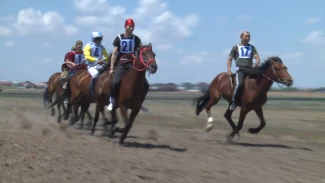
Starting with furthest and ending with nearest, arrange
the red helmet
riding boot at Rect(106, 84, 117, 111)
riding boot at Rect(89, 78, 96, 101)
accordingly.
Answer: riding boot at Rect(89, 78, 96, 101) → riding boot at Rect(106, 84, 117, 111) → the red helmet

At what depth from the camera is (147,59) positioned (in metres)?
13.2

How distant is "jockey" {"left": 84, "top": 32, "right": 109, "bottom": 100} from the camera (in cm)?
1686

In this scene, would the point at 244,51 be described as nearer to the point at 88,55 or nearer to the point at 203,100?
the point at 203,100

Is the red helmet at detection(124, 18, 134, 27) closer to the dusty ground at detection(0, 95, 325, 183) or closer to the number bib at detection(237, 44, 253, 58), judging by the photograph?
the dusty ground at detection(0, 95, 325, 183)

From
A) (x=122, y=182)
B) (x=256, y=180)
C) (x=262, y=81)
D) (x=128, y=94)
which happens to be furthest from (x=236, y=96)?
(x=122, y=182)

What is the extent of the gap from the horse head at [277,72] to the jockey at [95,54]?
4656 millimetres

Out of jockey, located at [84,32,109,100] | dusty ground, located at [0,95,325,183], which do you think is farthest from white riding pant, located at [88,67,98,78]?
dusty ground, located at [0,95,325,183]

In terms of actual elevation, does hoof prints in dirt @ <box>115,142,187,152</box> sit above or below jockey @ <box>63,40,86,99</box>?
below

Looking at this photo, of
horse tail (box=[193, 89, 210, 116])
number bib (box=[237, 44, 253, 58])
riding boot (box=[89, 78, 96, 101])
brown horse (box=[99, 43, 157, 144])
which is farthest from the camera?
horse tail (box=[193, 89, 210, 116])

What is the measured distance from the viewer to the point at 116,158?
11.3 metres

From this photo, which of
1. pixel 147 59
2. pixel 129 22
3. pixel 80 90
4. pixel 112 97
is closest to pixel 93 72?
pixel 80 90

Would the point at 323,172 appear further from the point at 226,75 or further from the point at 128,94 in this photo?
the point at 226,75

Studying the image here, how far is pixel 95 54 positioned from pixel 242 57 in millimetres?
4492

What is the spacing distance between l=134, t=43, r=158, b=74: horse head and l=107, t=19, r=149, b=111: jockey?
728 millimetres
